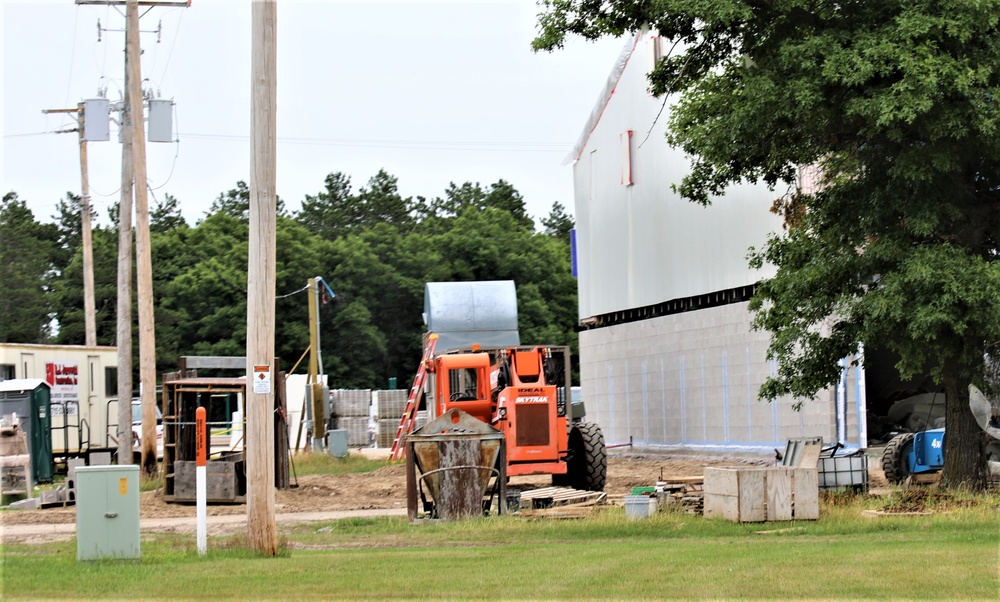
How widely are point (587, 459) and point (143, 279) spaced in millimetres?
11214

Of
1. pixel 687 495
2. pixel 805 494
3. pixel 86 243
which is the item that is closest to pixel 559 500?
pixel 687 495

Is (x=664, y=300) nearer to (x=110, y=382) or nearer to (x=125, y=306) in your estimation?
(x=125, y=306)

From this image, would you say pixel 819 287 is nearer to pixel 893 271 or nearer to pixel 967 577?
pixel 893 271

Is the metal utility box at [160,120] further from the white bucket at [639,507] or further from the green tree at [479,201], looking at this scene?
the green tree at [479,201]

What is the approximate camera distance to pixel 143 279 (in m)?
28.3

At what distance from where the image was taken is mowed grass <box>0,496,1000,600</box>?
11.2 m

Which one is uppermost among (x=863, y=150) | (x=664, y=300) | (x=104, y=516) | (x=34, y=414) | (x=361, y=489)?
(x=863, y=150)

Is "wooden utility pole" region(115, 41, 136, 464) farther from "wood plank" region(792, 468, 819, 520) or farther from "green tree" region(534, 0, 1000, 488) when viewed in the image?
"wood plank" region(792, 468, 819, 520)

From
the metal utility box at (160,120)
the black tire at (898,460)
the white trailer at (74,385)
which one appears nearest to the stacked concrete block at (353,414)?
the white trailer at (74,385)

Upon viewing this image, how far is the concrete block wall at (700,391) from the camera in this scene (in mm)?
28781

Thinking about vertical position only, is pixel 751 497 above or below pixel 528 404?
below

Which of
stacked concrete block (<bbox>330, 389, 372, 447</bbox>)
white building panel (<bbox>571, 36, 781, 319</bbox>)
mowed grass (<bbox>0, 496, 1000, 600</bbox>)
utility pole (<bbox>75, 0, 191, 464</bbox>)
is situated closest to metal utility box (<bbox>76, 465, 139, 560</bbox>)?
mowed grass (<bbox>0, 496, 1000, 600</bbox>)

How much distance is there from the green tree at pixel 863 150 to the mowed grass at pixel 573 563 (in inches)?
112

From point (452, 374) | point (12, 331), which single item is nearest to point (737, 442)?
point (452, 374)
